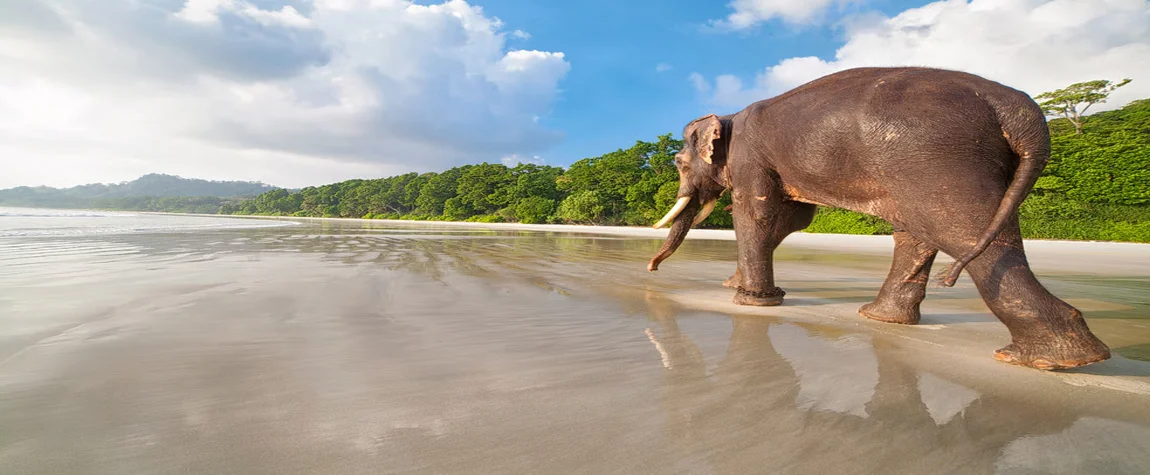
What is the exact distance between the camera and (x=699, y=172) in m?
5.48

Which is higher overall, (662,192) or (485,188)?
(485,188)

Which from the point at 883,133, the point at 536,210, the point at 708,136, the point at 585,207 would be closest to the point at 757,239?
the point at 708,136

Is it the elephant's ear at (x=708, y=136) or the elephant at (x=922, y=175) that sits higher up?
the elephant's ear at (x=708, y=136)

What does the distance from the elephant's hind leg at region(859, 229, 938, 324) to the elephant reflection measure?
139 centimetres

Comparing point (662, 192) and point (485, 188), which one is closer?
point (662, 192)

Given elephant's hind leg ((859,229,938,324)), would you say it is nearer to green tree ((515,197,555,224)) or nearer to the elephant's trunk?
the elephant's trunk

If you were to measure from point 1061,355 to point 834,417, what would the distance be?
5.36 feet

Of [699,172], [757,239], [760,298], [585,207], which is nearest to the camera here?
[757,239]

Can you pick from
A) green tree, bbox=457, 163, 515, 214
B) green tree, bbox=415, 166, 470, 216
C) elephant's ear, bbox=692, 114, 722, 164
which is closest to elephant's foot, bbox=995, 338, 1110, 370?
elephant's ear, bbox=692, 114, 722, 164

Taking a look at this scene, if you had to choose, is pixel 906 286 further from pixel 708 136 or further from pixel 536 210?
pixel 536 210

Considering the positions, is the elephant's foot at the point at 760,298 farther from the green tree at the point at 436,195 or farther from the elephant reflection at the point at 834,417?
the green tree at the point at 436,195

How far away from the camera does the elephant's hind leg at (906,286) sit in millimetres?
3950

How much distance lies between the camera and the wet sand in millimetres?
1605

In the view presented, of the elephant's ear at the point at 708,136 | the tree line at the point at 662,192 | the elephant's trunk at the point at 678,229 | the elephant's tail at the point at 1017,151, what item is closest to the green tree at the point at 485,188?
the tree line at the point at 662,192
